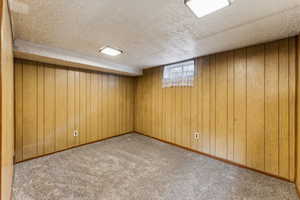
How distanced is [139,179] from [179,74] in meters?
2.45

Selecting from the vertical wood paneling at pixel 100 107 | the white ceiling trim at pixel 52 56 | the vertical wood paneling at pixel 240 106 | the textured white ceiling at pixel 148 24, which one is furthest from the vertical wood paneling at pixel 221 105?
the vertical wood paneling at pixel 100 107

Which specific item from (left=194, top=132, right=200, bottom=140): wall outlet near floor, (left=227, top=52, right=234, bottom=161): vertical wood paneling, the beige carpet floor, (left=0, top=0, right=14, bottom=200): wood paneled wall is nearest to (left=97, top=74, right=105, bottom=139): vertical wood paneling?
the beige carpet floor

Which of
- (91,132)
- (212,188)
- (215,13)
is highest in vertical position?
(215,13)

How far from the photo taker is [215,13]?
4.68ft

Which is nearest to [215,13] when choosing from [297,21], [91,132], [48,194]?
[297,21]

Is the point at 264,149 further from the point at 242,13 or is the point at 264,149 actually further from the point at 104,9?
the point at 104,9

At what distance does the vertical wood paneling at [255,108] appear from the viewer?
7.22 ft

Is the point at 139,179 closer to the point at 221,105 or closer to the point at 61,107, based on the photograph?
the point at 221,105

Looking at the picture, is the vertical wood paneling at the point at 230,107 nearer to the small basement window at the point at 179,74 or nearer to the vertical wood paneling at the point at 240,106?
the vertical wood paneling at the point at 240,106

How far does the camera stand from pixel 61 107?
304cm

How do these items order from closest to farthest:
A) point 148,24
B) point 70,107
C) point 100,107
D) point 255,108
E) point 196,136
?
point 148,24, point 255,108, point 196,136, point 70,107, point 100,107

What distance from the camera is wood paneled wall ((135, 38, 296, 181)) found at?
6.59ft

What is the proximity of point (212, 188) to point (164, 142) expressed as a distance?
6.21 ft

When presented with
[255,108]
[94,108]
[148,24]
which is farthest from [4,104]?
[255,108]
